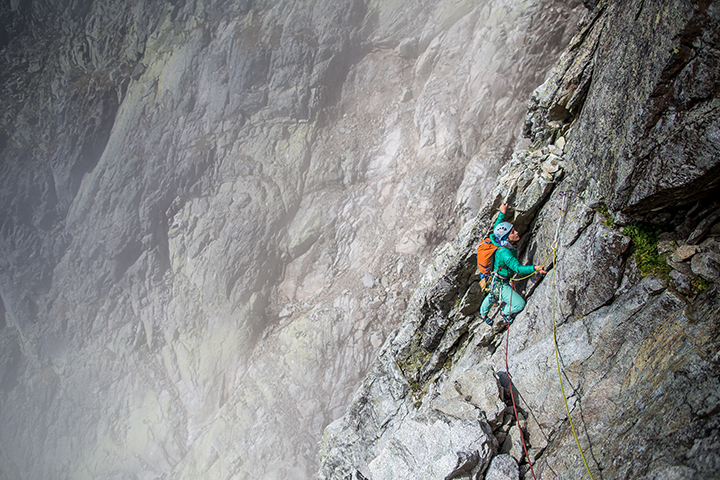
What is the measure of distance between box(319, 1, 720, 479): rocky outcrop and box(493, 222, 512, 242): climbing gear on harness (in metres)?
0.63

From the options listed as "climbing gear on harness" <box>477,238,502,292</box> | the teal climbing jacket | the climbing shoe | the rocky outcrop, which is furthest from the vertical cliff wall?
the teal climbing jacket

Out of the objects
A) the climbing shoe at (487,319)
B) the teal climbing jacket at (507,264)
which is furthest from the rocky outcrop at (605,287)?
the teal climbing jacket at (507,264)

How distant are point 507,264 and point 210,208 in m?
17.2

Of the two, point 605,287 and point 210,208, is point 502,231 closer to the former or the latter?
point 605,287

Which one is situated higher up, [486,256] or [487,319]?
[486,256]

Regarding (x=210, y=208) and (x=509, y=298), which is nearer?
(x=509, y=298)

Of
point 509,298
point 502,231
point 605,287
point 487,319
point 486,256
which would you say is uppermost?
point 502,231

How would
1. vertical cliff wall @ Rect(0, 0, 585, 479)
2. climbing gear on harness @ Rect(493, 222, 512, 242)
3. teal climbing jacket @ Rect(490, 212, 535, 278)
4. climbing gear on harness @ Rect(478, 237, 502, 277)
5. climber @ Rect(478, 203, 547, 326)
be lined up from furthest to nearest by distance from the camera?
1. vertical cliff wall @ Rect(0, 0, 585, 479)
2. climbing gear on harness @ Rect(478, 237, 502, 277)
3. climbing gear on harness @ Rect(493, 222, 512, 242)
4. climber @ Rect(478, 203, 547, 326)
5. teal climbing jacket @ Rect(490, 212, 535, 278)

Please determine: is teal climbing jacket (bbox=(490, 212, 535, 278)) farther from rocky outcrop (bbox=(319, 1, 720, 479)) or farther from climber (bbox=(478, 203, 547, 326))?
rocky outcrop (bbox=(319, 1, 720, 479))

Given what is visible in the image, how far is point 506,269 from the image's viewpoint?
598 centimetres

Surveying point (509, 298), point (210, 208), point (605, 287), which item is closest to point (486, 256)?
point (509, 298)

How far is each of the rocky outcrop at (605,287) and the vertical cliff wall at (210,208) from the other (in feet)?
24.0

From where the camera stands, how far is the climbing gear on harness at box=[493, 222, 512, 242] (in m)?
5.88

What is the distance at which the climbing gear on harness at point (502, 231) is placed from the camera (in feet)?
19.3
